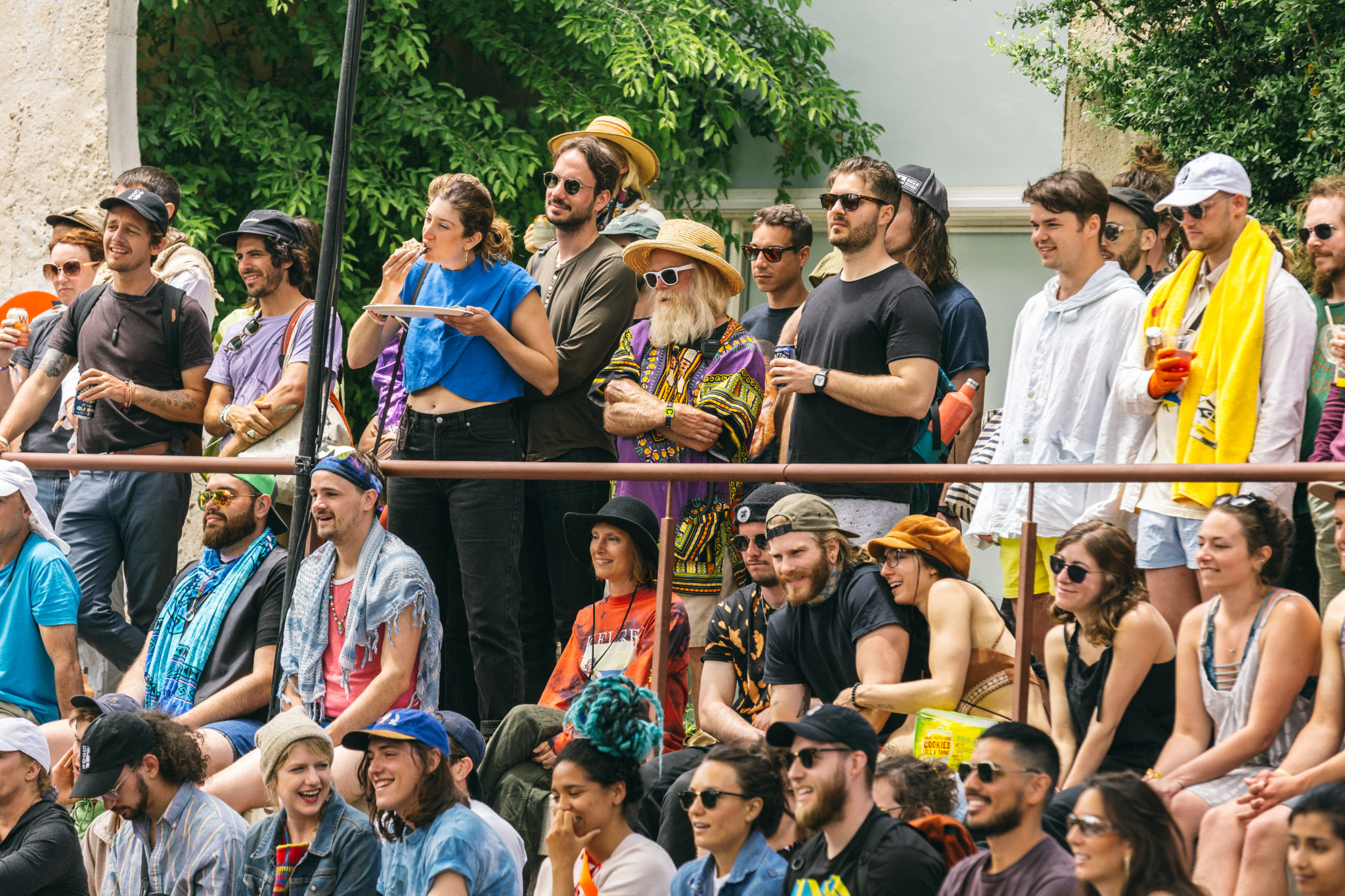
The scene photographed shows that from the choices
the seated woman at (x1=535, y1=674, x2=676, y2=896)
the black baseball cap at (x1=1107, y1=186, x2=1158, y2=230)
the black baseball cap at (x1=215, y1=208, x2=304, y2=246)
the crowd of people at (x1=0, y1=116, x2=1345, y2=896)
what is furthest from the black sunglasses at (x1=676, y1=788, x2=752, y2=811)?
the black baseball cap at (x1=215, y1=208, x2=304, y2=246)

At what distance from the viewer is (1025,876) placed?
3900 mm

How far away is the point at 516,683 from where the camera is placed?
226 inches

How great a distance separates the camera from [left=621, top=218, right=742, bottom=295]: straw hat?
602cm

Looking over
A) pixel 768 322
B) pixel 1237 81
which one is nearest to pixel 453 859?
pixel 768 322

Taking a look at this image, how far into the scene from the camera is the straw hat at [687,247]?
6.02 metres

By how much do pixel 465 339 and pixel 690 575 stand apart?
1168 mm

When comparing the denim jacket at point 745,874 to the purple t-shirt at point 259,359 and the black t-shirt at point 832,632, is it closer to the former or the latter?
the black t-shirt at point 832,632

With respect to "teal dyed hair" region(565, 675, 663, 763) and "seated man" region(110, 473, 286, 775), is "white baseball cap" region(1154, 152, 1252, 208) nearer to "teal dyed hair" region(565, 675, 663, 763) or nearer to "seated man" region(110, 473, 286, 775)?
"teal dyed hair" region(565, 675, 663, 763)

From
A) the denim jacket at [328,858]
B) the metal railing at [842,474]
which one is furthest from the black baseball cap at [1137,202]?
the denim jacket at [328,858]

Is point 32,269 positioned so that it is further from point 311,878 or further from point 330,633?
point 311,878

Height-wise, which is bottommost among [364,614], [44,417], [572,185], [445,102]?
[364,614]

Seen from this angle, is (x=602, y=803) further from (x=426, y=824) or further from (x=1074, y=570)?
(x=1074, y=570)

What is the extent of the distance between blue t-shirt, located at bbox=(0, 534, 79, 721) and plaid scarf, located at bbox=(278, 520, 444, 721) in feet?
3.86

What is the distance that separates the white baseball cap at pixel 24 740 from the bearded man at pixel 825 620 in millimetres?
2565
